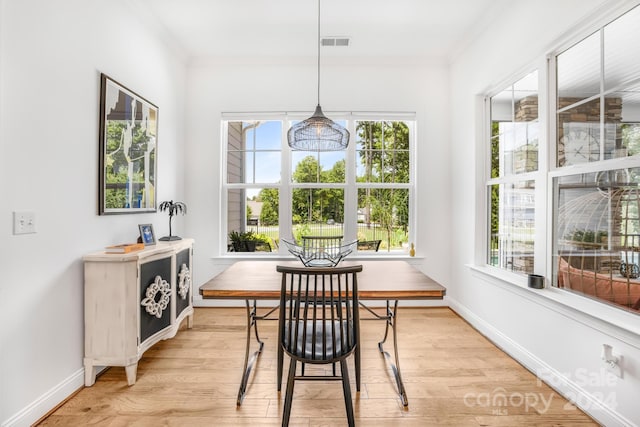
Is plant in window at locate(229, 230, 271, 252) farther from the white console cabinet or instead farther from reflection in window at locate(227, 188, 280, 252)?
the white console cabinet

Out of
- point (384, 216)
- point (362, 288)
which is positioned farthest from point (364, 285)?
point (384, 216)

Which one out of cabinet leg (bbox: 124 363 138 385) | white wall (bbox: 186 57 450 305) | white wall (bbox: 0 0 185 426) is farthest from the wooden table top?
white wall (bbox: 186 57 450 305)

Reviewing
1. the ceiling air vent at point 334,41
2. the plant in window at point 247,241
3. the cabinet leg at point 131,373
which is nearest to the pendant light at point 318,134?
the ceiling air vent at point 334,41

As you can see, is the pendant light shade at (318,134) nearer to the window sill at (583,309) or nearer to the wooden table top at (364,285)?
the wooden table top at (364,285)

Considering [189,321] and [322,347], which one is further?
[189,321]

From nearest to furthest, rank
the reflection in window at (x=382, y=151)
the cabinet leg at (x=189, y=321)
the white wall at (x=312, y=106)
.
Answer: the cabinet leg at (x=189, y=321), the white wall at (x=312, y=106), the reflection in window at (x=382, y=151)

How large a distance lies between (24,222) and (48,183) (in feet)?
0.92

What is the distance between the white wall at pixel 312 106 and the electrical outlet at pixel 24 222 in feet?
6.69

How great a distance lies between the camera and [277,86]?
149 inches

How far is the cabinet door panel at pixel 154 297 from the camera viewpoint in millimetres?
2252

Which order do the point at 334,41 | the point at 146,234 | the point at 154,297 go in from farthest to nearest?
the point at 334,41
the point at 146,234
the point at 154,297

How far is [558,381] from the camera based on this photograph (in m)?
2.07

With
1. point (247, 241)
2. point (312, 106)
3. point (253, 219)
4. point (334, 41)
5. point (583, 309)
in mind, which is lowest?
point (583, 309)

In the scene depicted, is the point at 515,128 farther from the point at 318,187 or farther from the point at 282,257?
the point at 282,257
